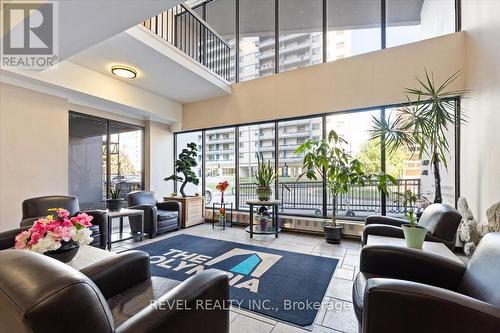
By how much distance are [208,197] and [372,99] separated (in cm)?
426

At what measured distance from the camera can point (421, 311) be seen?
3.40 feet

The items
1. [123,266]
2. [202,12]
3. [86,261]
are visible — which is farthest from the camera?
[202,12]

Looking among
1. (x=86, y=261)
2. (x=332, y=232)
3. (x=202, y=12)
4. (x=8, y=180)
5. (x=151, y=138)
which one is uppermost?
(x=202, y=12)

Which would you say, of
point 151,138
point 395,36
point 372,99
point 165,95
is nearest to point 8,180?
point 151,138

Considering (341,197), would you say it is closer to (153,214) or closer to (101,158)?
(153,214)

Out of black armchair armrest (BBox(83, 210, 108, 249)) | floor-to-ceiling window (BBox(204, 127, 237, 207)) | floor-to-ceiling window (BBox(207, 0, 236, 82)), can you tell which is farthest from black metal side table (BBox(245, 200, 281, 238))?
floor-to-ceiling window (BBox(207, 0, 236, 82))

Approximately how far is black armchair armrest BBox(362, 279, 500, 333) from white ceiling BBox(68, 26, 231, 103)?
3708 mm

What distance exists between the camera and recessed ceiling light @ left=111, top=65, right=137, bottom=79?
12.7 feet

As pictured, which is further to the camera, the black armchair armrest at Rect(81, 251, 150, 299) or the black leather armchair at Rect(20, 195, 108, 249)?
the black leather armchair at Rect(20, 195, 108, 249)

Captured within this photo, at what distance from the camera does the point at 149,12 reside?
2336 mm

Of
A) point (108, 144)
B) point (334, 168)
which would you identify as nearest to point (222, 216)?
point (334, 168)

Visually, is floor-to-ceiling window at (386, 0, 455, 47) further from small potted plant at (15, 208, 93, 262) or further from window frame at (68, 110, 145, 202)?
window frame at (68, 110, 145, 202)

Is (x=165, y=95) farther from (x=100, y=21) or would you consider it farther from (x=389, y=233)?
(x=389, y=233)

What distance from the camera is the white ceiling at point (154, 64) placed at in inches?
128
